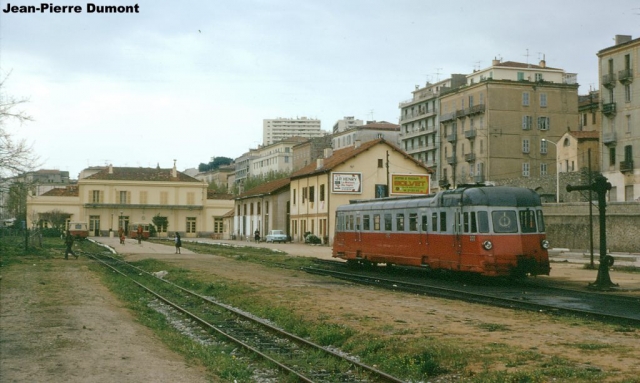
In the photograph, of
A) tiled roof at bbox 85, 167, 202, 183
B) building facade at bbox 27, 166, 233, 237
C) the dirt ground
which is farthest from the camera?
tiled roof at bbox 85, 167, 202, 183

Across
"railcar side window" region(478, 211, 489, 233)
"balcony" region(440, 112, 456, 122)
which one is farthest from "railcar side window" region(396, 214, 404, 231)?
"balcony" region(440, 112, 456, 122)

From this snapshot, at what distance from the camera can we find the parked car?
2911 inches

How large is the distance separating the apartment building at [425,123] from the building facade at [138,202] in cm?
2855

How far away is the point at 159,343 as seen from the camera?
13.5 meters

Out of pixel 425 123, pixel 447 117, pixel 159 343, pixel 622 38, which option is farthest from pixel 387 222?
pixel 425 123

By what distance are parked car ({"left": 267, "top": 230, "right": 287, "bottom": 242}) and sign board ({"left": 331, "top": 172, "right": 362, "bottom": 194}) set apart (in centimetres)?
1032

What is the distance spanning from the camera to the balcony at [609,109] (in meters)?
67.4

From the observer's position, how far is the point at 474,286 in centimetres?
2428

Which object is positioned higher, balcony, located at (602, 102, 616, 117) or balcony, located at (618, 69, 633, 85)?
balcony, located at (618, 69, 633, 85)

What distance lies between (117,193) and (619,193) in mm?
64510

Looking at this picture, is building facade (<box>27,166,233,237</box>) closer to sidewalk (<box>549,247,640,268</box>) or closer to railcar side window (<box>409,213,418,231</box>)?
sidewalk (<box>549,247,640,268</box>)

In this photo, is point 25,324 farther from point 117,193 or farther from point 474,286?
point 117,193

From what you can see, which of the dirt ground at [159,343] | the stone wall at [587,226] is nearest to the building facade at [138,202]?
the stone wall at [587,226]

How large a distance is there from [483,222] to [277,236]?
51.5 metres
